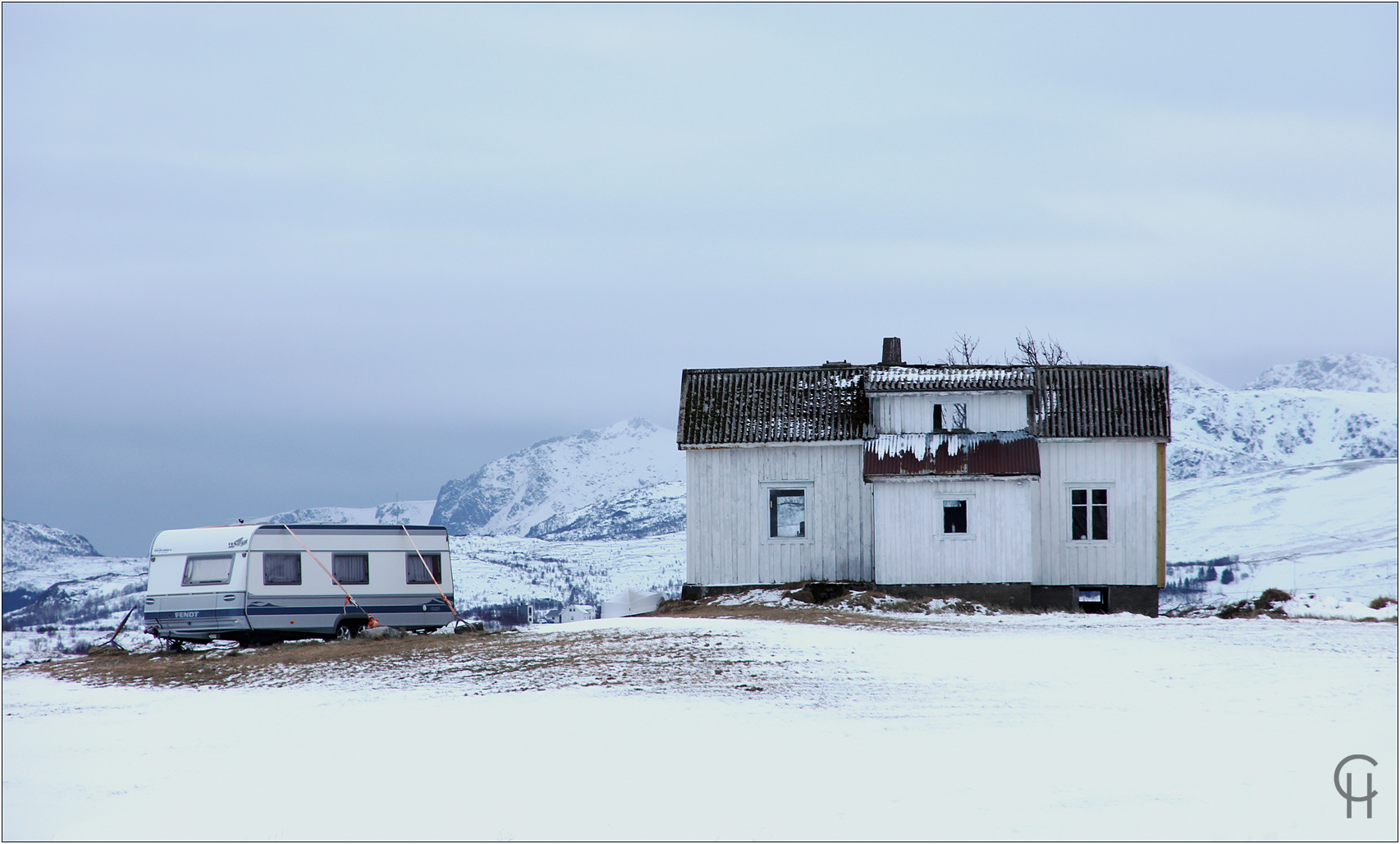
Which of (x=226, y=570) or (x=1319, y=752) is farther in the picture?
(x=226, y=570)

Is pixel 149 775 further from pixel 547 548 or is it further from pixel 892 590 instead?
pixel 547 548

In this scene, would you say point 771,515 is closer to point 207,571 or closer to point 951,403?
point 951,403

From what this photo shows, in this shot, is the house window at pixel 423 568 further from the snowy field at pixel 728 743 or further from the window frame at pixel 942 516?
the window frame at pixel 942 516

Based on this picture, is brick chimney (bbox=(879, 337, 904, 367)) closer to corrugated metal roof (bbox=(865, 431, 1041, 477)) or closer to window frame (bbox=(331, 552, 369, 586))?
corrugated metal roof (bbox=(865, 431, 1041, 477))

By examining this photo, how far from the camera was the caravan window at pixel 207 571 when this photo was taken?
2512 centimetres

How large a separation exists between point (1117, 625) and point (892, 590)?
6105mm

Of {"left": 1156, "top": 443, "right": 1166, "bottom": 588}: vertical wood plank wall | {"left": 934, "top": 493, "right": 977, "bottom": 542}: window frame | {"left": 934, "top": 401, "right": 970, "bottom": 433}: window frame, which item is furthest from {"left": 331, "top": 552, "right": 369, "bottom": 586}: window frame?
{"left": 1156, "top": 443, "right": 1166, "bottom": 588}: vertical wood plank wall

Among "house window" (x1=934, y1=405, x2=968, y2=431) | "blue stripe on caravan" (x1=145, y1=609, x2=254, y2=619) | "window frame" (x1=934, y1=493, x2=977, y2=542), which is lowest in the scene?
"blue stripe on caravan" (x1=145, y1=609, x2=254, y2=619)

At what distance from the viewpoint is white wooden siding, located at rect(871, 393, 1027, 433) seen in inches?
1190

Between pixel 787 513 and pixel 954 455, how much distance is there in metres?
4.05

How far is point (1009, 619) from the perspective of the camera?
25.9 metres

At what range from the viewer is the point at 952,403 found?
3042 centimetres

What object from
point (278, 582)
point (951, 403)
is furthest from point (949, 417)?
point (278, 582)

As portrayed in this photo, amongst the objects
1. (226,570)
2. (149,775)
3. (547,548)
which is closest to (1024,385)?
(226,570)
